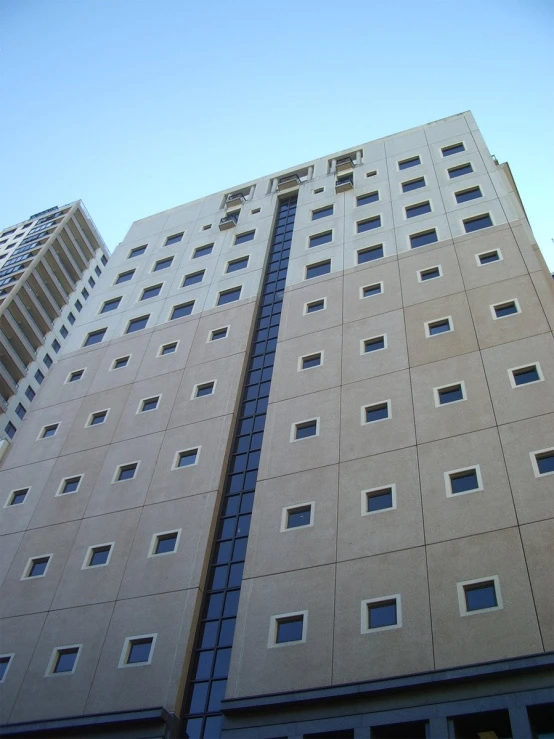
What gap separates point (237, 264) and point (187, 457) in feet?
43.5

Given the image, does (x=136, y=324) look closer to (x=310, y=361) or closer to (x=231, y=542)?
(x=310, y=361)

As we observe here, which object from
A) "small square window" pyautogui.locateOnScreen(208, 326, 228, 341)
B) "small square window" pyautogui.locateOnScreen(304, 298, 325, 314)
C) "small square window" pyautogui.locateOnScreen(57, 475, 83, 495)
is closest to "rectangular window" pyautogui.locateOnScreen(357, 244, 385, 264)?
"small square window" pyautogui.locateOnScreen(304, 298, 325, 314)

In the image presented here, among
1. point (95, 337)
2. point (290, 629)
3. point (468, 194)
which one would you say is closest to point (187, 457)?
point (290, 629)

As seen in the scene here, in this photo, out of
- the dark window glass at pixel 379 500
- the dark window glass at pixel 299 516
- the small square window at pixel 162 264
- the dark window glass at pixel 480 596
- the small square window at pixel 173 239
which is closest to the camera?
the dark window glass at pixel 480 596

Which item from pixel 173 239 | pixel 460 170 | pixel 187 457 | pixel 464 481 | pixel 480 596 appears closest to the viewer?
pixel 480 596

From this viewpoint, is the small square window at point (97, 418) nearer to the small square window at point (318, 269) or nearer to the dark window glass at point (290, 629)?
the small square window at point (318, 269)

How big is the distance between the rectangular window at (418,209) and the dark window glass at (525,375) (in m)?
12.7

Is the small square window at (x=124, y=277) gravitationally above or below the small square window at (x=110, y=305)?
above

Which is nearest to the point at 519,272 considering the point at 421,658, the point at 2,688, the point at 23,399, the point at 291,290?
the point at 291,290

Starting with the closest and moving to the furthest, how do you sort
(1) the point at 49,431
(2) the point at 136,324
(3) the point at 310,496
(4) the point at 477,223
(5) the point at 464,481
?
(5) the point at 464,481
(3) the point at 310,496
(1) the point at 49,431
(4) the point at 477,223
(2) the point at 136,324

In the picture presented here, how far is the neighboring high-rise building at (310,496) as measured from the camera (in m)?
16.6

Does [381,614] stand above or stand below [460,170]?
below

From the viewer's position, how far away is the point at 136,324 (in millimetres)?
34562

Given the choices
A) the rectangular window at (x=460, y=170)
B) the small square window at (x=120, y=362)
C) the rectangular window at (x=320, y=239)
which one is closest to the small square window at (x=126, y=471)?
the small square window at (x=120, y=362)
